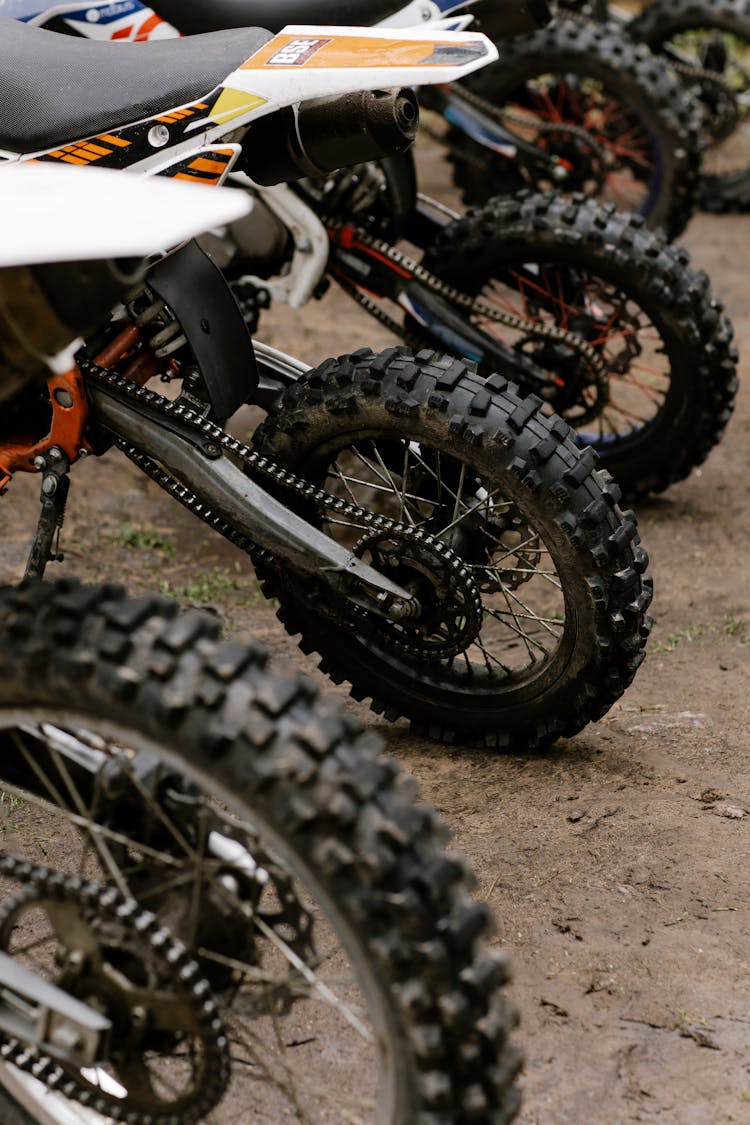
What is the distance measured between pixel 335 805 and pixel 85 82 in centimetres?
160

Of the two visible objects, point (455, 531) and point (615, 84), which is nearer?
point (455, 531)

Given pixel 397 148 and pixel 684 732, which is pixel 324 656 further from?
pixel 397 148

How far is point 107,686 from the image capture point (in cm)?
168

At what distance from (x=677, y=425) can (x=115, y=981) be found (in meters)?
2.84

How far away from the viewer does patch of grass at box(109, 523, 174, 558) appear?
4.20 metres

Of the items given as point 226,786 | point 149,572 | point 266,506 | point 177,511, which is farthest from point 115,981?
point 177,511

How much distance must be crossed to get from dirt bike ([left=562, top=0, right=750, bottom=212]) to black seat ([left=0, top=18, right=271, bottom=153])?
4.74 m

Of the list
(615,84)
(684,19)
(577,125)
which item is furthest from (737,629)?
(684,19)

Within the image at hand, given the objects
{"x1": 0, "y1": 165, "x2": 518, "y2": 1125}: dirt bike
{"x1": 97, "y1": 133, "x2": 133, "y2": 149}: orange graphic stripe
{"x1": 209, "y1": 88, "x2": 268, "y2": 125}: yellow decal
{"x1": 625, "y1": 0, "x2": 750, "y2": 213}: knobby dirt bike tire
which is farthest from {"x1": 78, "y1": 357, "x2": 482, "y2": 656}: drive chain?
{"x1": 625, "y1": 0, "x2": 750, "y2": 213}: knobby dirt bike tire

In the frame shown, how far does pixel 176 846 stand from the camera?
6.13ft

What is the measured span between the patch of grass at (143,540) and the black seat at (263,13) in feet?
4.98

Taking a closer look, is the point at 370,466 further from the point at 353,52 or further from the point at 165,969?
the point at 165,969

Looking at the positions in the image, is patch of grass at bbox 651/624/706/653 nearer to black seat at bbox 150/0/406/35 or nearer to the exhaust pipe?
the exhaust pipe

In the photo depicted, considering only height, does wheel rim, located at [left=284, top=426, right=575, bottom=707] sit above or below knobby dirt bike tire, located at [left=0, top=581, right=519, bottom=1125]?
below
